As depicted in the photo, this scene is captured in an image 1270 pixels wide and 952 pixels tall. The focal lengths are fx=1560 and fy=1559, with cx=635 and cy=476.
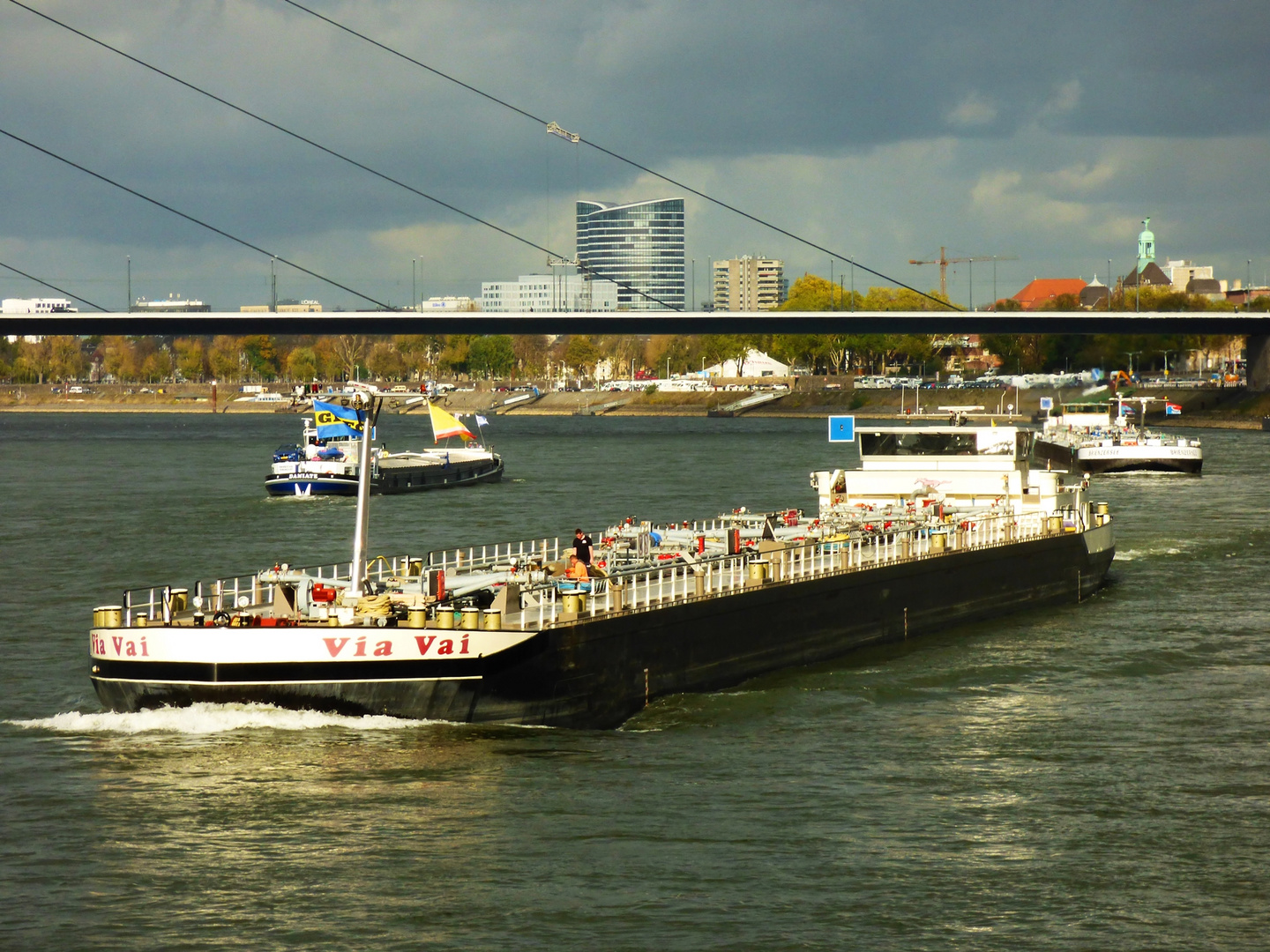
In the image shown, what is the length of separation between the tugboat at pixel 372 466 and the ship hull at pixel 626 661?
1437 inches

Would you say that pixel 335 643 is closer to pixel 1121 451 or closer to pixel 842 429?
pixel 842 429

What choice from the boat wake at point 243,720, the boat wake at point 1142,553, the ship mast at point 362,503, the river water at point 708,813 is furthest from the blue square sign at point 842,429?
the boat wake at point 243,720

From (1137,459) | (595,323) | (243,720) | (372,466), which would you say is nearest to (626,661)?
(243,720)

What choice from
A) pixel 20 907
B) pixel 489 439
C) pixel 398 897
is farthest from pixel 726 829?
pixel 489 439

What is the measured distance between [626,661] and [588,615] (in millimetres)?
1015

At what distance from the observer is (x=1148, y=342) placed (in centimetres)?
17438

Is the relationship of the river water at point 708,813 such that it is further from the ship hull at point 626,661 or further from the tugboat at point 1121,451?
the tugboat at point 1121,451

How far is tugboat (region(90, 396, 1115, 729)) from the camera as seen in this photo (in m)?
20.7

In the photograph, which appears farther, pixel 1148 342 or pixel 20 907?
pixel 1148 342

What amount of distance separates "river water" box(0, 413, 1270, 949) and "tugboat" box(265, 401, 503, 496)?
3755 cm

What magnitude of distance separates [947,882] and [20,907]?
9752 millimetres

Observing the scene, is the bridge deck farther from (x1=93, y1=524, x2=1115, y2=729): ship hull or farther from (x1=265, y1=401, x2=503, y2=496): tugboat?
(x1=93, y1=524, x2=1115, y2=729): ship hull

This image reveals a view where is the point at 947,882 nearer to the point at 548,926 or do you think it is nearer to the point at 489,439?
the point at 548,926

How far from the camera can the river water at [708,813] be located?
51.8ft
